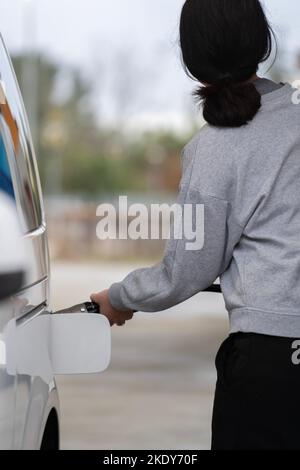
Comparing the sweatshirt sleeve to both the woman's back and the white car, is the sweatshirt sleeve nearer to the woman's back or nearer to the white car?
the woman's back

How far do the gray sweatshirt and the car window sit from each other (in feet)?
1.21

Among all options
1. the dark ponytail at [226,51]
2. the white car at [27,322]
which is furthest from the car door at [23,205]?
the dark ponytail at [226,51]

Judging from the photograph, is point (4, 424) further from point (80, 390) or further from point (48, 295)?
point (80, 390)

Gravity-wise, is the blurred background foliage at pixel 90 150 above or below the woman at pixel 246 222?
below

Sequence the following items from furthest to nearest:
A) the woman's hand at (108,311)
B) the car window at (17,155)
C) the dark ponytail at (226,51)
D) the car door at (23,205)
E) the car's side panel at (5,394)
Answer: the woman's hand at (108,311)
the dark ponytail at (226,51)
the car window at (17,155)
the car door at (23,205)
the car's side panel at (5,394)

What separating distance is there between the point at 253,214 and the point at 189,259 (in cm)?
19

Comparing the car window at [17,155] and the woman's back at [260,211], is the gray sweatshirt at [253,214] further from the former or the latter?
the car window at [17,155]

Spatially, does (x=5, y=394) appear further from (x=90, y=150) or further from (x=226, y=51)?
(x=90, y=150)

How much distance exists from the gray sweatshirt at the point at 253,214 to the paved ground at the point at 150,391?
4121 millimetres

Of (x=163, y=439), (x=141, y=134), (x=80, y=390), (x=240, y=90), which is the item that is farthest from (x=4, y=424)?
(x=141, y=134)

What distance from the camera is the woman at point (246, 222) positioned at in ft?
8.41

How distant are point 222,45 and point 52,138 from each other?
43.3 meters

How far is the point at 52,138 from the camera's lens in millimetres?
45688

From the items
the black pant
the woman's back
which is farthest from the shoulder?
the black pant
